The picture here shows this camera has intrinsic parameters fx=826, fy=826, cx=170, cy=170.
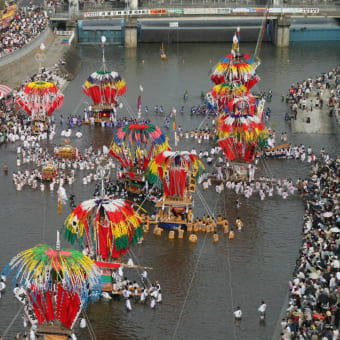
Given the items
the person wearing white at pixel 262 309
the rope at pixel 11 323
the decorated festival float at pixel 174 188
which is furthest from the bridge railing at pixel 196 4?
the person wearing white at pixel 262 309

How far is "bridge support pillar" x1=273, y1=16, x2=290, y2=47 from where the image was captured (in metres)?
125

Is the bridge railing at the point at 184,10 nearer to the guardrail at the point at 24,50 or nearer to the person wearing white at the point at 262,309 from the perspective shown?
the guardrail at the point at 24,50

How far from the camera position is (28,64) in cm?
10356

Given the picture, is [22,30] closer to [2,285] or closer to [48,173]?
[48,173]

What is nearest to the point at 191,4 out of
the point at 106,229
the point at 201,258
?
the point at 201,258

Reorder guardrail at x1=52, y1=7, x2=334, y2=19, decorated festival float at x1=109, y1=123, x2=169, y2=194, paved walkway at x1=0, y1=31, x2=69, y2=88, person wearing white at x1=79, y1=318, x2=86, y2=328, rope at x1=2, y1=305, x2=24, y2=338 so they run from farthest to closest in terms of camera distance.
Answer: guardrail at x1=52, y1=7, x2=334, y2=19
paved walkway at x1=0, y1=31, x2=69, y2=88
decorated festival float at x1=109, y1=123, x2=169, y2=194
person wearing white at x1=79, y1=318, x2=86, y2=328
rope at x1=2, y1=305, x2=24, y2=338

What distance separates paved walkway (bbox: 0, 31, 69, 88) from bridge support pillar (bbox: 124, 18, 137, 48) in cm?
1191

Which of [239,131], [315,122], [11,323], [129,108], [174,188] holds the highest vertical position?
[239,131]

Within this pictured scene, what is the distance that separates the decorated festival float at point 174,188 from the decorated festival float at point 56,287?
1657 cm

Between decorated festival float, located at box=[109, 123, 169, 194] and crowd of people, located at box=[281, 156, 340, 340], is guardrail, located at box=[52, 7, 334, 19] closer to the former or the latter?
decorated festival float, located at box=[109, 123, 169, 194]

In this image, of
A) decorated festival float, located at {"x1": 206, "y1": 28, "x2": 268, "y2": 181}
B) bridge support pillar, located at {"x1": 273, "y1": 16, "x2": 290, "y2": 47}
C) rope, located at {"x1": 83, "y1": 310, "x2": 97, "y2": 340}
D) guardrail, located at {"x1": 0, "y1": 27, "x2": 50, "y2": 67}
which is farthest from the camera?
bridge support pillar, located at {"x1": 273, "y1": 16, "x2": 290, "y2": 47}

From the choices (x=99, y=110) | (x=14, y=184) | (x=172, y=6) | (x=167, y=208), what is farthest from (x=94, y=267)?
(x=172, y=6)

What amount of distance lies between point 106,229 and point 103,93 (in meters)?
39.0

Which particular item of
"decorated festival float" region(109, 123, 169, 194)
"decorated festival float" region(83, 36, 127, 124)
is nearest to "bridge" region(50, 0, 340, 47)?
"decorated festival float" region(83, 36, 127, 124)
